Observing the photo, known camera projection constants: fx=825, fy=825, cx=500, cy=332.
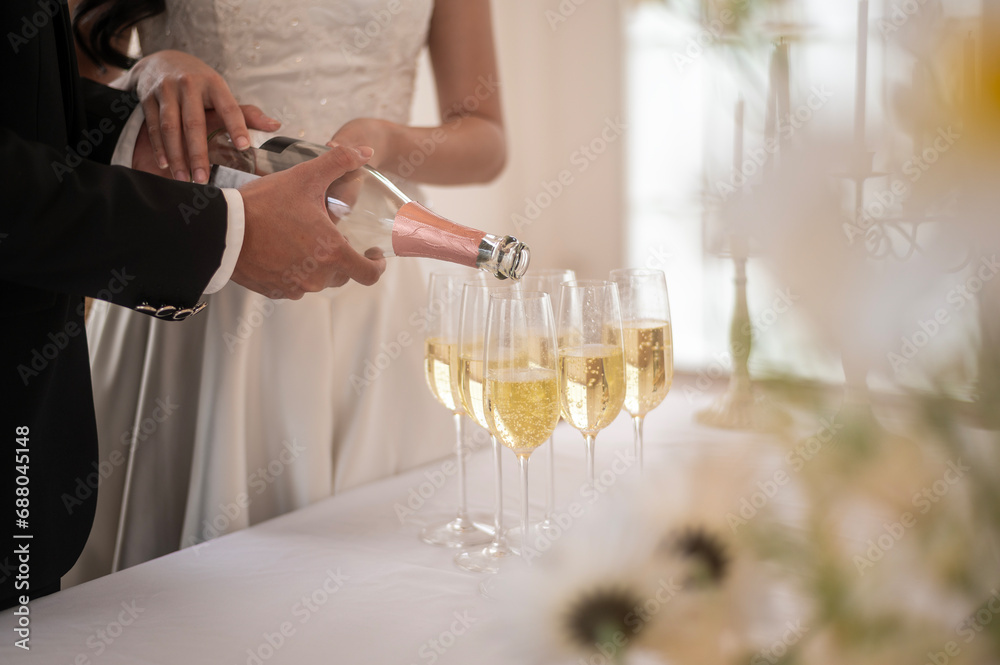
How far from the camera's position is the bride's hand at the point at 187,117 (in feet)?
2.95

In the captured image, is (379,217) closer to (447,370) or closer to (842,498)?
(447,370)

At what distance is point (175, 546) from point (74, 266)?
671mm

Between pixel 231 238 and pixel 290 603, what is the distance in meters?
0.34

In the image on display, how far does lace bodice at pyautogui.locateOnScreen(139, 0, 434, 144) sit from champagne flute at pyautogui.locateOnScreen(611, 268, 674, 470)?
624 millimetres

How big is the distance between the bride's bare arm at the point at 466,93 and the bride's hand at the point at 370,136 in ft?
0.58

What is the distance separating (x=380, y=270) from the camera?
860mm

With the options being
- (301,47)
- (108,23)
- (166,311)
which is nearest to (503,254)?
(166,311)

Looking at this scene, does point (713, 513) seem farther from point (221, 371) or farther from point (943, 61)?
point (221, 371)

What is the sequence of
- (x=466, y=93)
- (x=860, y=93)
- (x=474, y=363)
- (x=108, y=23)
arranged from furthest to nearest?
1. (x=466, y=93)
2. (x=108, y=23)
3. (x=474, y=363)
4. (x=860, y=93)

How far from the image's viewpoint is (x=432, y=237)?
81 centimetres

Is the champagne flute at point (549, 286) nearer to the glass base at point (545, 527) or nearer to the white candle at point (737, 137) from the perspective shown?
the glass base at point (545, 527)

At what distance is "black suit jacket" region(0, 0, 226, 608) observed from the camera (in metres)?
0.68

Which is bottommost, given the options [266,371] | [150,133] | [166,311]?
[266,371]

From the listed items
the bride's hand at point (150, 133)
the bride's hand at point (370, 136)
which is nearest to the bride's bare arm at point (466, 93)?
the bride's hand at point (370, 136)
